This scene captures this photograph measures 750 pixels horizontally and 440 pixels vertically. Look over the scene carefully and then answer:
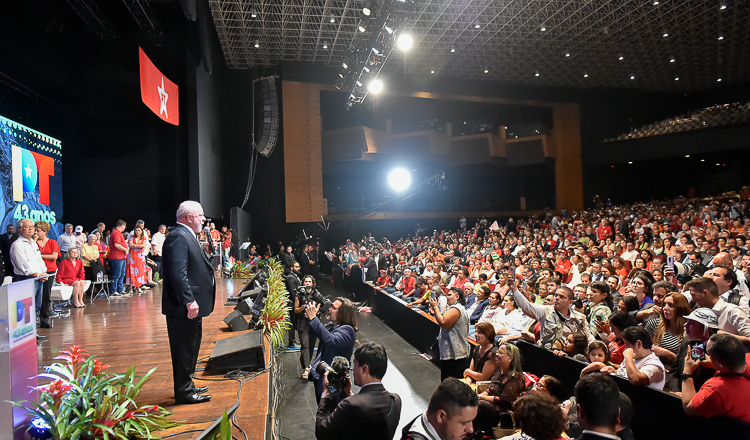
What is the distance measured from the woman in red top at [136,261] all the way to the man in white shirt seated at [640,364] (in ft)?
26.0

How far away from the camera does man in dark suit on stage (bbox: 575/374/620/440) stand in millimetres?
2025

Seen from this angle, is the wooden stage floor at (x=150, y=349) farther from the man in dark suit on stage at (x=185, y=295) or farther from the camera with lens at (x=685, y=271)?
the camera with lens at (x=685, y=271)

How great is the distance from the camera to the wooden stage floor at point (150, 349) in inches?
106

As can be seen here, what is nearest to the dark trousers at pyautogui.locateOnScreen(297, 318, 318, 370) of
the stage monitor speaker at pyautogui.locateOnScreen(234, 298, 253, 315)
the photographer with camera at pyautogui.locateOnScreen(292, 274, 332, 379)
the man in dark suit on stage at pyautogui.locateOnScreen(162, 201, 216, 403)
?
the photographer with camera at pyautogui.locateOnScreen(292, 274, 332, 379)

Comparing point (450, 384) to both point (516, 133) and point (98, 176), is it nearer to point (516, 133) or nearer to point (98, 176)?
point (98, 176)

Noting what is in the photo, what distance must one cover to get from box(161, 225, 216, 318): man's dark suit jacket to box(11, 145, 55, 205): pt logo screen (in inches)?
323

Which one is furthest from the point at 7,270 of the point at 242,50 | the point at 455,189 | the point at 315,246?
the point at 455,189

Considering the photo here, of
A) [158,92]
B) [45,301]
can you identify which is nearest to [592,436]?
[45,301]

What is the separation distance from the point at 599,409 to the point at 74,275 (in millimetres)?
7400

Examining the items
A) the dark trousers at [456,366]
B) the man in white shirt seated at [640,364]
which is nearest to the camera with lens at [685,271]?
the dark trousers at [456,366]

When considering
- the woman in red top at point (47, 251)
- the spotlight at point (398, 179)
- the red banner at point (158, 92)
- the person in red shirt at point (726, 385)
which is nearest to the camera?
the person in red shirt at point (726, 385)

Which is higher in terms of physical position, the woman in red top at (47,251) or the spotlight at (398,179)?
the spotlight at (398,179)

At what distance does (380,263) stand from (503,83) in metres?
12.8

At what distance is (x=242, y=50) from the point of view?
17.1m
